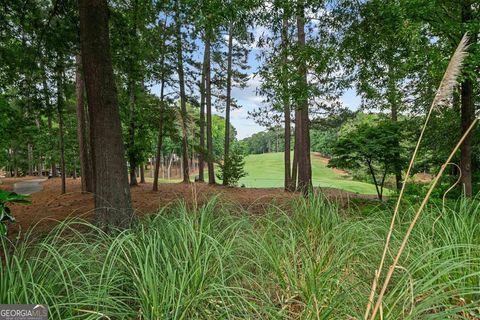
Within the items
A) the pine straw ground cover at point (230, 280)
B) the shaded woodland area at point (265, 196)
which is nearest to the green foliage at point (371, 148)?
the shaded woodland area at point (265, 196)

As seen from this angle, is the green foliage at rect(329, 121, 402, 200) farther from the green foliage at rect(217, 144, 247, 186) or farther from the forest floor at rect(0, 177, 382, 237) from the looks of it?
the green foliage at rect(217, 144, 247, 186)

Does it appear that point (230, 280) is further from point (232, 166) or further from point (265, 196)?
point (232, 166)

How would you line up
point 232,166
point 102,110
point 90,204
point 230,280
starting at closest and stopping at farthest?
point 230,280, point 102,110, point 90,204, point 232,166

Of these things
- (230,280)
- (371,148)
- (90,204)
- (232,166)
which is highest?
(371,148)

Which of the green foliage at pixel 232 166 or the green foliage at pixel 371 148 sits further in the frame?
the green foliage at pixel 232 166

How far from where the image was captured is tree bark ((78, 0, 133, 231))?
390cm

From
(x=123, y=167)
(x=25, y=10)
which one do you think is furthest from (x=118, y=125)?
(x=25, y=10)

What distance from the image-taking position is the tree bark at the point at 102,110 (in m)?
3.90

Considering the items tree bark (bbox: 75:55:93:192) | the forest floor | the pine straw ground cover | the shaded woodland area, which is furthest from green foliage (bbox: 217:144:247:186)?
the pine straw ground cover

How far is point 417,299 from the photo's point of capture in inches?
63.7

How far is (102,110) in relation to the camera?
13.0ft

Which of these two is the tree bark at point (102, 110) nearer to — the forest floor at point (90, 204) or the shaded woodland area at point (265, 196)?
the shaded woodland area at point (265, 196)

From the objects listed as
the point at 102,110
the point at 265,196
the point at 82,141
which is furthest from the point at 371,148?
the point at 82,141

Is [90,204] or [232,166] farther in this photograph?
[232,166]
